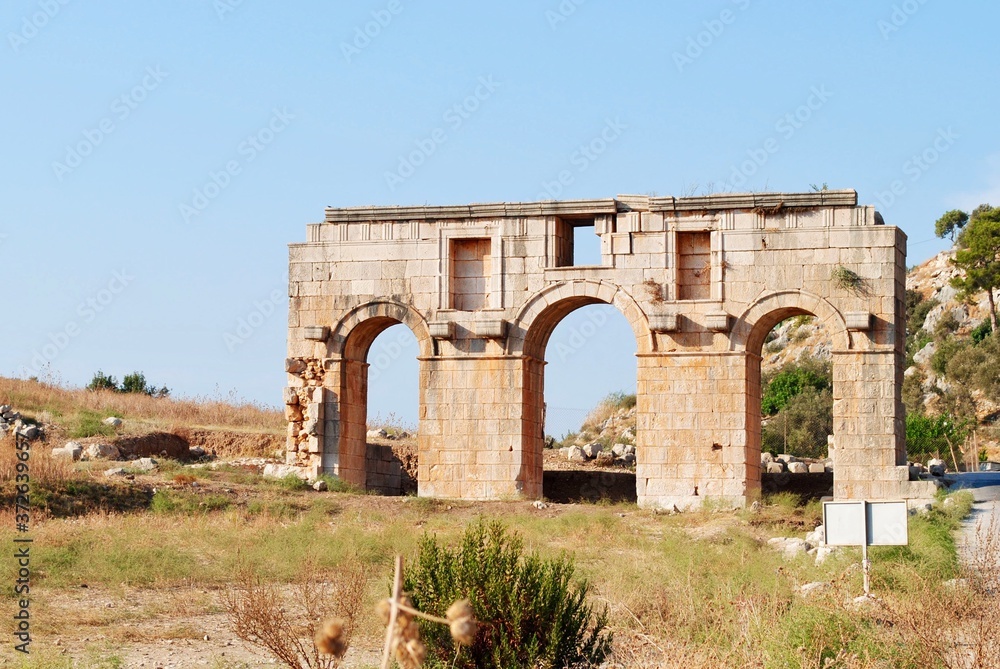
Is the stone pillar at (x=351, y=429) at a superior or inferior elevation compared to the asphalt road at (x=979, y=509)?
superior

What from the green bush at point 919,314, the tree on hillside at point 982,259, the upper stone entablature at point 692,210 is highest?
the tree on hillside at point 982,259

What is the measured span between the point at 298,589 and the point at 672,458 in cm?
940

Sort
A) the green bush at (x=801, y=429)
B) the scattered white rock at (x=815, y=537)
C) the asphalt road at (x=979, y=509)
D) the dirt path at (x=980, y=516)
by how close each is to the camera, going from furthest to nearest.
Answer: the green bush at (x=801, y=429)
the scattered white rock at (x=815, y=537)
the asphalt road at (x=979, y=509)
the dirt path at (x=980, y=516)

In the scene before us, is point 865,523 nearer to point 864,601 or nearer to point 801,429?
point 864,601

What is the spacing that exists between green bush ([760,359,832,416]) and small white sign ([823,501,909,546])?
36.6 meters

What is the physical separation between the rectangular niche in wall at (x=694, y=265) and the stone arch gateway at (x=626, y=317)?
0.04 meters

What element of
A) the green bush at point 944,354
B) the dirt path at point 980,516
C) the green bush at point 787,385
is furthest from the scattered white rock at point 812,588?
the green bush at point 944,354

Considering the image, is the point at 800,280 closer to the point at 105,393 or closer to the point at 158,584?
the point at 158,584

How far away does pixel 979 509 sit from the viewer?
21.2 metres

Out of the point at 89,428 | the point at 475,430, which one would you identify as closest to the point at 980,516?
the point at 475,430

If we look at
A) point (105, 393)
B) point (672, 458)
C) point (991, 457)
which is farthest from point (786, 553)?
point (991, 457)

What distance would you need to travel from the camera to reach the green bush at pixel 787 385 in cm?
5103

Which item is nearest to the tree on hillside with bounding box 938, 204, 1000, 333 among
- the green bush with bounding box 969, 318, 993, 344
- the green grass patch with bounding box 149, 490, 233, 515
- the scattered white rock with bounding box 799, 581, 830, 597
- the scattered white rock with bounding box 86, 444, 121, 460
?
the green bush with bounding box 969, 318, 993, 344

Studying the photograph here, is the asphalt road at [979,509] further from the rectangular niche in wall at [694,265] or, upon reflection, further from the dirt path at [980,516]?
the rectangular niche in wall at [694,265]
